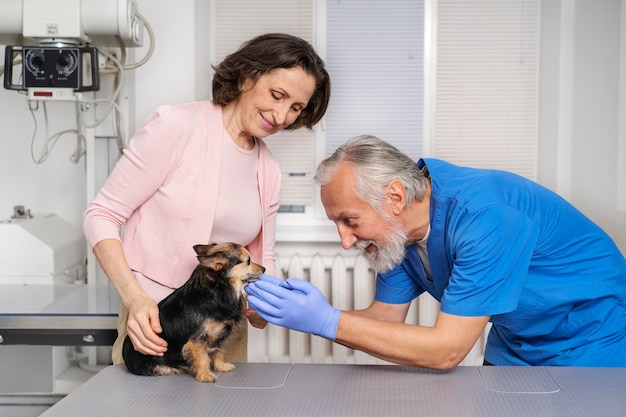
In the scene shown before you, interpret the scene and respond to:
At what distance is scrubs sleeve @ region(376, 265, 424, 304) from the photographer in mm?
1765

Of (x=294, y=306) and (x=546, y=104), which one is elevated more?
(x=546, y=104)

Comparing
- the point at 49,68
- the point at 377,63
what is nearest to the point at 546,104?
the point at 377,63

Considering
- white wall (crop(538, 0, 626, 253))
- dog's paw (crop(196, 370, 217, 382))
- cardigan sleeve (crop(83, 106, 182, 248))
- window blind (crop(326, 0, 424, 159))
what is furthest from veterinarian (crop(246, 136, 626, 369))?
window blind (crop(326, 0, 424, 159))

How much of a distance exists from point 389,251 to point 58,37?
60.8 inches

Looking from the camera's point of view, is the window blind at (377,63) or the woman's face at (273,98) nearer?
the woman's face at (273,98)

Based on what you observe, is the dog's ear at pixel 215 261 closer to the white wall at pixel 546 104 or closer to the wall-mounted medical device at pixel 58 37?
the wall-mounted medical device at pixel 58 37

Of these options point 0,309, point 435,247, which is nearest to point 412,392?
point 435,247

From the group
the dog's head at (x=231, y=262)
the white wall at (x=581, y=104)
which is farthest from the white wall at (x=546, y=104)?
the dog's head at (x=231, y=262)

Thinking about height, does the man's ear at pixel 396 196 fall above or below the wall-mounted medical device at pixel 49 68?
below

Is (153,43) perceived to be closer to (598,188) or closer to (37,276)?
(37,276)

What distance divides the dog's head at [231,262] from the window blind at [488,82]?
6.14ft

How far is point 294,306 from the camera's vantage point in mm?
1402

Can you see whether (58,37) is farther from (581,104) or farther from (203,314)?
(581,104)

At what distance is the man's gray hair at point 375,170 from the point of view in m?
1.50
